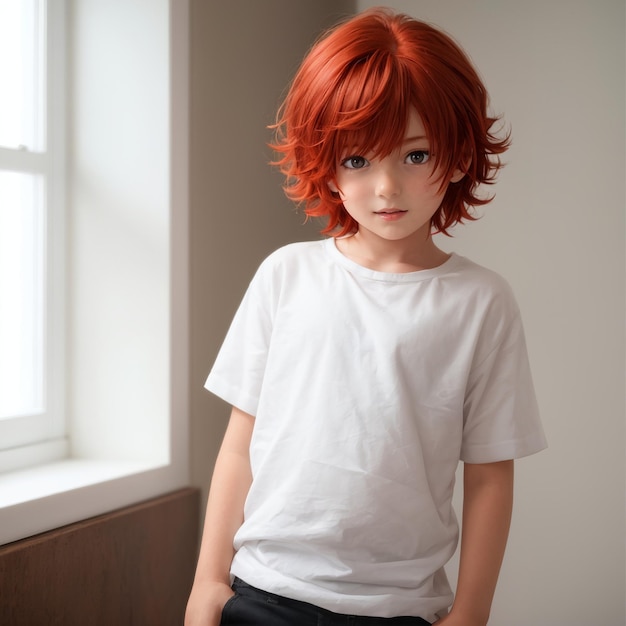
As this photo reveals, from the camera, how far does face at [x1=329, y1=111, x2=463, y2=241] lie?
1.01 m

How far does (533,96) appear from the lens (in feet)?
5.82

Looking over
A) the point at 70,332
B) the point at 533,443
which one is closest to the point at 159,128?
the point at 70,332

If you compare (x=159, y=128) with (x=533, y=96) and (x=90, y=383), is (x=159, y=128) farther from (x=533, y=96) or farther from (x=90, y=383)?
(x=533, y=96)

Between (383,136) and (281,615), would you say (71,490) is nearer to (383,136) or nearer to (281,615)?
(281,615)

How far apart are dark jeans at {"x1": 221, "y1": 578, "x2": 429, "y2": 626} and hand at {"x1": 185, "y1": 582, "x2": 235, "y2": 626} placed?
0.5 inches

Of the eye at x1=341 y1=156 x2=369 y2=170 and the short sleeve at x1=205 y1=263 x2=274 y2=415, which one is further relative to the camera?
the short sleeve at x1=205 y1=263 x2=274 y2=415

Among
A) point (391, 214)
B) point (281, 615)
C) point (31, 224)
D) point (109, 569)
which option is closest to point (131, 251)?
point (31, 224)

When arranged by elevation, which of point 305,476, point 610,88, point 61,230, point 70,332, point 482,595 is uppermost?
point 610,88

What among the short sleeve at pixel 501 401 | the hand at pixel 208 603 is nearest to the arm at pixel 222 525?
the hand at pixel 208 603

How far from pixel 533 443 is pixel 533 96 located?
3.21ft

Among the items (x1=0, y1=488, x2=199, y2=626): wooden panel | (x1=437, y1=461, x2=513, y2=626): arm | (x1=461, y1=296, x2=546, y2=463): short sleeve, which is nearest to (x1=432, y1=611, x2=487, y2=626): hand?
(x1=437, y1=461, x2=513, y2=626): arm

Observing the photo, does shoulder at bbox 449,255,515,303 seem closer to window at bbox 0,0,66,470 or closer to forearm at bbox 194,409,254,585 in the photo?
forearm at bbox 194,409,254,585

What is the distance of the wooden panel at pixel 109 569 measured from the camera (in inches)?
49.9

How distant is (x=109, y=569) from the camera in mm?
1428
